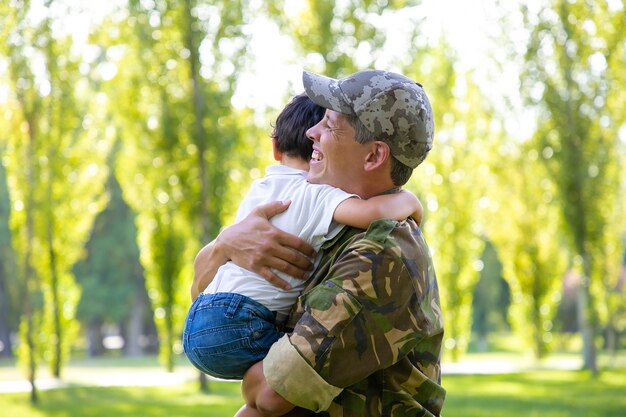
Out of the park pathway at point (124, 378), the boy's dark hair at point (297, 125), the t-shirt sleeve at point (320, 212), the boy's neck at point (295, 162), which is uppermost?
the boy's dark hair at point (297, 125)

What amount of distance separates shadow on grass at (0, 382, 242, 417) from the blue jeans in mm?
11064

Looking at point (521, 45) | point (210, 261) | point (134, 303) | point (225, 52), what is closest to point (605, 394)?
point (521, 45)

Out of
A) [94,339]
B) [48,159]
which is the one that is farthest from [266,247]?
[94,339]

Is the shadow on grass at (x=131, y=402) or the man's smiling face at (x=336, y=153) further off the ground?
the man's smiling face at (x=336, y=153)

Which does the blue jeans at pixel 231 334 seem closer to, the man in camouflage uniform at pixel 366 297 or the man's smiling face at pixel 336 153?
the man in camouflage uniform at pixel 366 297

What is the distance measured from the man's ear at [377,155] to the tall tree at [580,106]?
16.5m

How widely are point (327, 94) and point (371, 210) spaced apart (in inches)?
11.0

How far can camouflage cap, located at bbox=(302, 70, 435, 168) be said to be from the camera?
2057mm

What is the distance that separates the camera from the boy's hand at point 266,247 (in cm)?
212

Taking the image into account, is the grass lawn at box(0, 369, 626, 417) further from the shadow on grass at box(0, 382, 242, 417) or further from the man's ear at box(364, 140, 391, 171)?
the man's ear at box(364, 140, 391, 171)

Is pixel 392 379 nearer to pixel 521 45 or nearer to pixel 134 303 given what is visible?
pixel 521 45

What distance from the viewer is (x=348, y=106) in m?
2.09

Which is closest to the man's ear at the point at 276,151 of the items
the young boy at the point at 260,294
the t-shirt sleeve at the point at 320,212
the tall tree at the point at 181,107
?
the young boy at the point at 260,294

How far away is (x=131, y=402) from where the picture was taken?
15.5 meters
